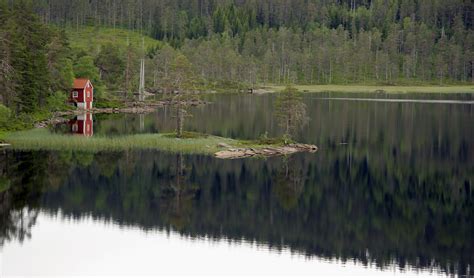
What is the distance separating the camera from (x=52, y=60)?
120m

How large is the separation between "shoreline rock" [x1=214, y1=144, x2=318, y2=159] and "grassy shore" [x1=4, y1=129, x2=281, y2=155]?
1.40 meters

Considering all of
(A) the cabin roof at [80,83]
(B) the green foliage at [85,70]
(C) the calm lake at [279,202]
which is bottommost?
(C) the calm lake at [279,202]

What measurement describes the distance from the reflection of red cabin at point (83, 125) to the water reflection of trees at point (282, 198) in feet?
57.1

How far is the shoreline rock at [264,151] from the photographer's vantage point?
255 ft

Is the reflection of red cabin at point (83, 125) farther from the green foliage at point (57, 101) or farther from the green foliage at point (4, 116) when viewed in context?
the green foliage at point (4, 116)

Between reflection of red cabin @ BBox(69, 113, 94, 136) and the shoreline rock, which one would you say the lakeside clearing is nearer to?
the shoreline rock

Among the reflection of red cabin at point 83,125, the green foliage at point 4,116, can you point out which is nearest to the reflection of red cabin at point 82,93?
the reflection of red cabin at point 83,125

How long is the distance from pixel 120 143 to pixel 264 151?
17.1 meters

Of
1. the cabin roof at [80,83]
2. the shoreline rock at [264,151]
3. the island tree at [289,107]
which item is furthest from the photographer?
the cabin roof at [80,83]

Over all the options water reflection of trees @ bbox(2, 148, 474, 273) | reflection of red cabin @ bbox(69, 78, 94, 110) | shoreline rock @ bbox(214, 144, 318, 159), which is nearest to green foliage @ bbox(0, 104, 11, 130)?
water reflection of trees @ bbox(2, 148, 474, 273)

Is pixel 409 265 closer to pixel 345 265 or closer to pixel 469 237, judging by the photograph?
pixel 345 265

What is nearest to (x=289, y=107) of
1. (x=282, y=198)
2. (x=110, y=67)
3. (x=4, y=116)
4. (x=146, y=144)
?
(x=146, y=144)

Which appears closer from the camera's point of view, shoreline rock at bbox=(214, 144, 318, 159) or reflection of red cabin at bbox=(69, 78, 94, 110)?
shoreline rock at bbox=(214, 144, 318, 159)

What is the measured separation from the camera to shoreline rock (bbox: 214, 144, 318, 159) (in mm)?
77688
